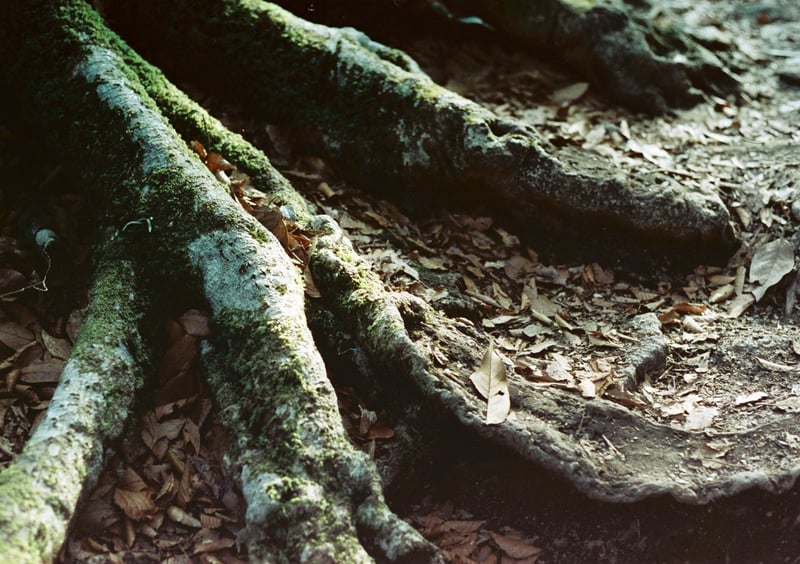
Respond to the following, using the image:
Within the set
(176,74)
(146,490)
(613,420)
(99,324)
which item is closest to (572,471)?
(613,420)

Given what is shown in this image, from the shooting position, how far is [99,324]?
121 inches

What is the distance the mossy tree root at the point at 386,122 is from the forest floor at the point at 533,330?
162 millimetres

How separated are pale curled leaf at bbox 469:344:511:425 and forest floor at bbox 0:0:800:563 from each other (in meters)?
0.17

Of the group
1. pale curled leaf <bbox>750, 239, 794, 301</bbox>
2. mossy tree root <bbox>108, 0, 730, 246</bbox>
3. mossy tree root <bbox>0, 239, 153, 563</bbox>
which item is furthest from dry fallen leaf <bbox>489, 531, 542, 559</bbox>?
pale curled leaf <bbox>750, 239, 794, 301</bbox>

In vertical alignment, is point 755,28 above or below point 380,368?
above

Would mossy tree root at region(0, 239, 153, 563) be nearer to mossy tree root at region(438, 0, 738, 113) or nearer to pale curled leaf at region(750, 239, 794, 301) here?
pale curled leaf at region(750, 239, 794, 301)

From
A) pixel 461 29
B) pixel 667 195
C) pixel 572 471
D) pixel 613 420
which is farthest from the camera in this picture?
pixel 461 29

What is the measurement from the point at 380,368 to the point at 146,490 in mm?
1031

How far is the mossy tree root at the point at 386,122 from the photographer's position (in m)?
4.17

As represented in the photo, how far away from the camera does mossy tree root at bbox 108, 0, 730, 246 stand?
13.7 ft

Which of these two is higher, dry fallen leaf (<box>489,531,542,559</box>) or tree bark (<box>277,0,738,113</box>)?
tree bark (<box>277,0,738,113</box>)

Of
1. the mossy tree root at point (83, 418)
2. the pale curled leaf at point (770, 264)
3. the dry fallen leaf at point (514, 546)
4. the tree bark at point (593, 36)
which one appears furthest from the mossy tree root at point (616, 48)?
the mossy tree root at point (83, 418)

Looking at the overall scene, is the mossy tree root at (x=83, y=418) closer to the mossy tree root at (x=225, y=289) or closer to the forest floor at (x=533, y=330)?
the mossy tree root at (x=225, y=289)

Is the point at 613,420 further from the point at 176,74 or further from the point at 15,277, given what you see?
the point at 176,74
